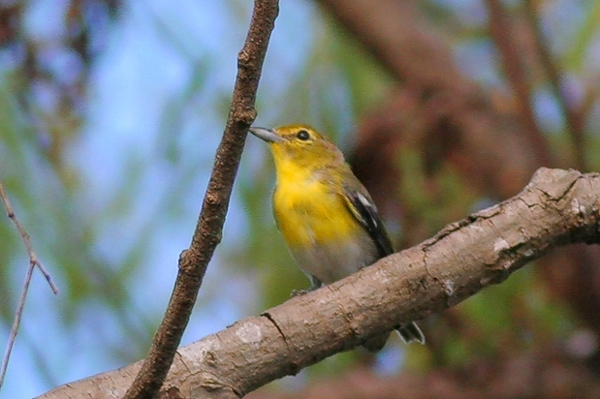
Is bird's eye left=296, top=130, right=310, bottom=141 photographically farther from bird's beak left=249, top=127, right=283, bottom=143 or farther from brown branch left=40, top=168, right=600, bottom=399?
brown branch left=40, top=168, right=600, bottom=399

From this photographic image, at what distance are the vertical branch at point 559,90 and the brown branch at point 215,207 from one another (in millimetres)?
3210

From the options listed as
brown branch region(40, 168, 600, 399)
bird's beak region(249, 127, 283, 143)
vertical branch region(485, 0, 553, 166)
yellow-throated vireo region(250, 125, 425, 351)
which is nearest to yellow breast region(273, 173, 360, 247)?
yellow-throated vireo region(250, 125, 425, 351)

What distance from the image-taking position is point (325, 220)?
4863 millimetres

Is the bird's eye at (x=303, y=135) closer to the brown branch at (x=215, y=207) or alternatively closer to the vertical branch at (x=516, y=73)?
the vertical branch at (x=516, y=73)

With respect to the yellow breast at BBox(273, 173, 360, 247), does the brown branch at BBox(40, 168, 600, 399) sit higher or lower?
lower

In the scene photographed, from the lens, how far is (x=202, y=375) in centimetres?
299

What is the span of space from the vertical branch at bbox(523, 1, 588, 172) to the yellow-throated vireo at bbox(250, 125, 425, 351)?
118 centimetres

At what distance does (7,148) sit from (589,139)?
357 cm

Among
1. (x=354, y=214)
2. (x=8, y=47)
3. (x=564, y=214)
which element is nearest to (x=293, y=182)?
(x=354, y=214)

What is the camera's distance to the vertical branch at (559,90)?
16.9 ft

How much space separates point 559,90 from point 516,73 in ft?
1.00

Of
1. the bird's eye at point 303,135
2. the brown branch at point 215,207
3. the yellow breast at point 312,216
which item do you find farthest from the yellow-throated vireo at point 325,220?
the brown branch at point 215,207

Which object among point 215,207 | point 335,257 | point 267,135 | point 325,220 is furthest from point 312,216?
point 215,207

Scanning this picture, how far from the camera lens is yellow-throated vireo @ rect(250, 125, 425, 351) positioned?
483 centimetres
